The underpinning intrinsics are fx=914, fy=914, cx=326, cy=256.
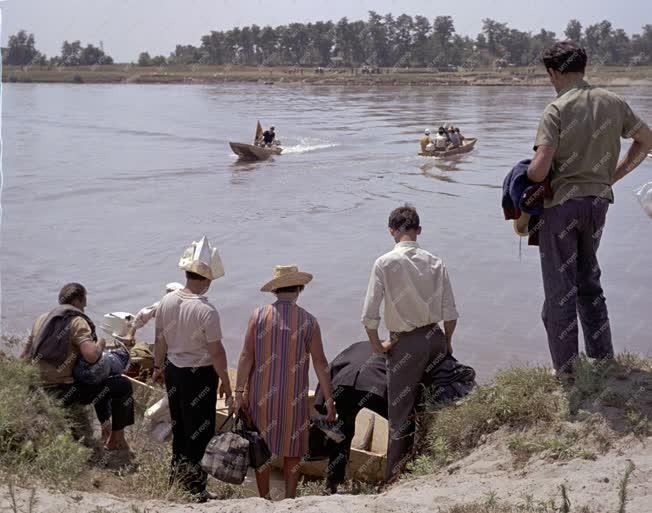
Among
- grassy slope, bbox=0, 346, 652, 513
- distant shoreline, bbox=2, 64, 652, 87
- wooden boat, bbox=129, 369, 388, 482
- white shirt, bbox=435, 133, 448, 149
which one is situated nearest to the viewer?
grassy slope, bbox=0, 346, 652, 513

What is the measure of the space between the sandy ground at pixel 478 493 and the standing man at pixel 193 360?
0.81 meters

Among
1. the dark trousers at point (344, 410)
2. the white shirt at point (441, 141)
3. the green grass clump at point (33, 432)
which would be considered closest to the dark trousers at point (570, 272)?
the dark trousers at point (344, 410)

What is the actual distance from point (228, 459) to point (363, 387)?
3.35ft

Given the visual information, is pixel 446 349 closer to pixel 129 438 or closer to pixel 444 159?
pixel 129 438

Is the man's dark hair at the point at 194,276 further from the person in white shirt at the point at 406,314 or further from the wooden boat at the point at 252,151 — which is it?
the wooden boat at the point at 252,151

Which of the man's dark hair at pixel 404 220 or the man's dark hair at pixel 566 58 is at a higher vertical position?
the man's dark hair at pixel 566 58

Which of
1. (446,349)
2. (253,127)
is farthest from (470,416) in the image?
(253,127)

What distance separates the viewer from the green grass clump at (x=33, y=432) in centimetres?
492

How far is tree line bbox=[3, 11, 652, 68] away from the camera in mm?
128750

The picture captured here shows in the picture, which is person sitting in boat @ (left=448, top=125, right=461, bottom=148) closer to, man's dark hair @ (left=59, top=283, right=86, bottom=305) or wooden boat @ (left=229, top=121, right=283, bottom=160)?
wooden boat @ (left=229, top=121, right=283, bottom=160)

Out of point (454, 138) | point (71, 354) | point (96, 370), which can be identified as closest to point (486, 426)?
point (96, 370)

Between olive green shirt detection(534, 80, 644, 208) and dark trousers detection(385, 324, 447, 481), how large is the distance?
1044 millimetres

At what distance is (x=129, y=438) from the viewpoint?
22.4 feet

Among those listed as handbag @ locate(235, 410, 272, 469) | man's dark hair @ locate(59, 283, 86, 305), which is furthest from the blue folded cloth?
handbag @ locate(235, 410, 272, 469)
